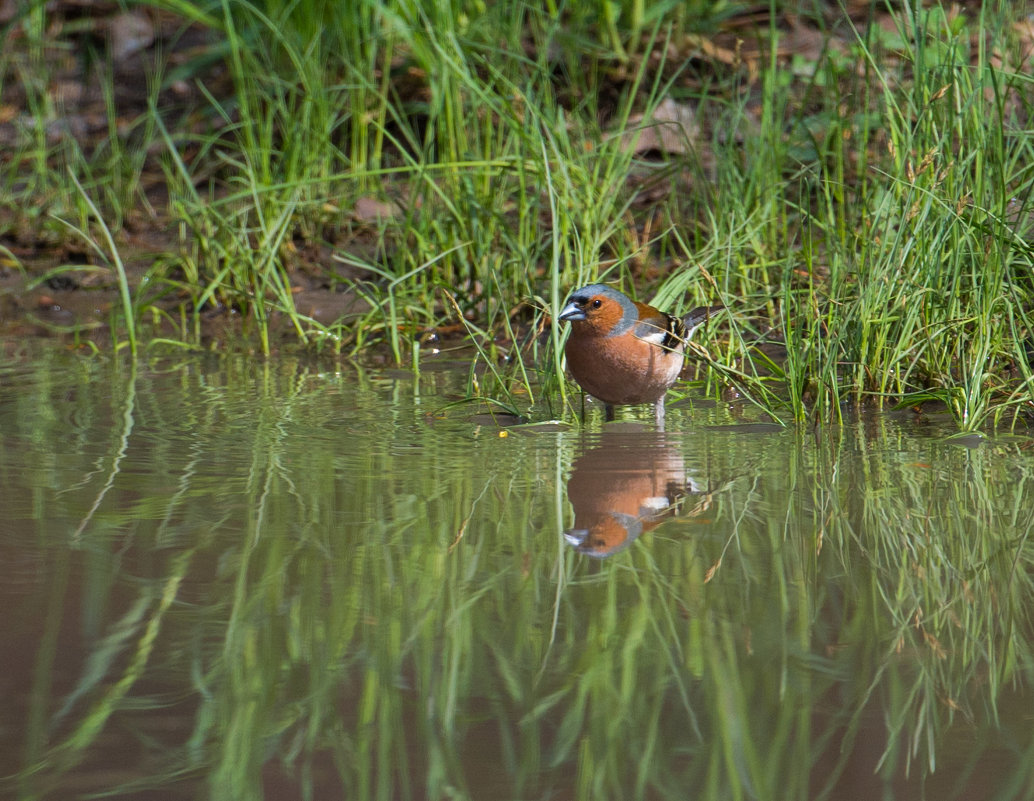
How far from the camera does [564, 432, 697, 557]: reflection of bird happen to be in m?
3.00

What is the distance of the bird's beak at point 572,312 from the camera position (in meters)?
4.18

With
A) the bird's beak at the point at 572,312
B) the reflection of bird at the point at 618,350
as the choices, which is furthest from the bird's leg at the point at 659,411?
the bird's beak at the point at 572,312

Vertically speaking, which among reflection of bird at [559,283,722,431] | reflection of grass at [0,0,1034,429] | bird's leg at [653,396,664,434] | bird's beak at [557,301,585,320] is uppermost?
reflection of grass at [0,0,1034,429]

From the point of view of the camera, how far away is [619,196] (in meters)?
6.29

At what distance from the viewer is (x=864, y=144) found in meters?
5.07

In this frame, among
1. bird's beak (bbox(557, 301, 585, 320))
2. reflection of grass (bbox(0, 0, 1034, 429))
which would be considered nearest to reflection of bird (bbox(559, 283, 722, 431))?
bird's beak (bbox(557, 301, 585, 320))

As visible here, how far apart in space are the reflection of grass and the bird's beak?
3.2 inches

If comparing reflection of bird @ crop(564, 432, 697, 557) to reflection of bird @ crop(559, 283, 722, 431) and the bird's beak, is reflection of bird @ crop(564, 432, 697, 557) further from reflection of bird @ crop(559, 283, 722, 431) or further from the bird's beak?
the bird's beak

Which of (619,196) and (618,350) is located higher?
(619,196)

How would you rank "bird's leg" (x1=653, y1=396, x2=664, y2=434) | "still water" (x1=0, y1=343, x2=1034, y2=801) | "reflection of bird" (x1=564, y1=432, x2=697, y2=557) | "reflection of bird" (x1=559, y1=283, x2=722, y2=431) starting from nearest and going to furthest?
"still water" (x1=0, y1=343, x2=1034, y2=801) < "reflection of bird" (x1=564, y1=432, x2=697, y2=557) < "reflection of bird" (x1=559, y1=283, x2=722, y2=431) < "bird's leg" (x1=653, y1=396, x2=664, y2=434)

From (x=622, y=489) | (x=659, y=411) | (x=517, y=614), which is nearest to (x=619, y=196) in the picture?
(x=659, y=411)

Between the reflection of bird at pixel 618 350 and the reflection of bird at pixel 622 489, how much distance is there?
190mm

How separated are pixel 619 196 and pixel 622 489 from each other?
3.11 m

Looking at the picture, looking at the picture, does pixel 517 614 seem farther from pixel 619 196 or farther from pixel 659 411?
pixel 619 196
